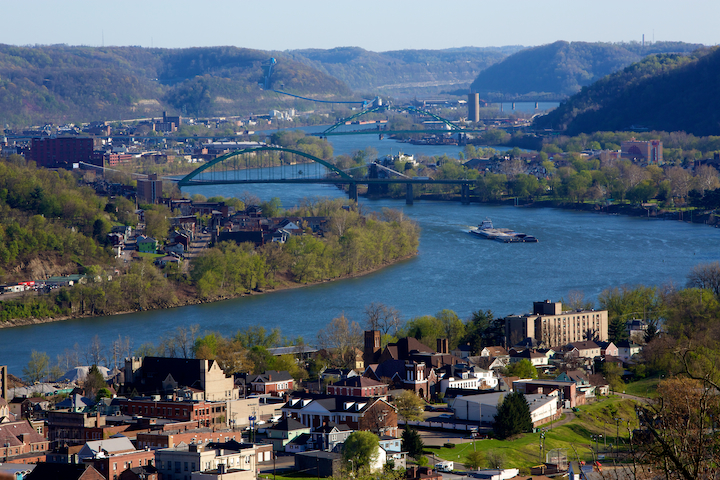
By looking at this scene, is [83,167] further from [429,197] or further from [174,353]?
[174,353]

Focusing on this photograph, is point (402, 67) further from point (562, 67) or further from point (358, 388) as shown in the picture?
point (358, 388)

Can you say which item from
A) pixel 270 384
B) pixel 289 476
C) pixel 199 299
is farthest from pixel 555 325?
pixel 289 476

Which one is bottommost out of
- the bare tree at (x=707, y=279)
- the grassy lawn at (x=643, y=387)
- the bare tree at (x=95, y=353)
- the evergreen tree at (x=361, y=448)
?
the grassy lawn at (x=643, y=387)

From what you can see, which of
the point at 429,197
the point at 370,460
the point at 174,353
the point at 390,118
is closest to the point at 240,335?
the point at 174,353

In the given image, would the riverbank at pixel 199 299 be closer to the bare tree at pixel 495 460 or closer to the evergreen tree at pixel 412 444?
the evergreen tree at pixel 412 444

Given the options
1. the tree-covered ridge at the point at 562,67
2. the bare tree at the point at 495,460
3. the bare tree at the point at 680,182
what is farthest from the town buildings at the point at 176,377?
the tree-covered ridge at the point at 562,67
